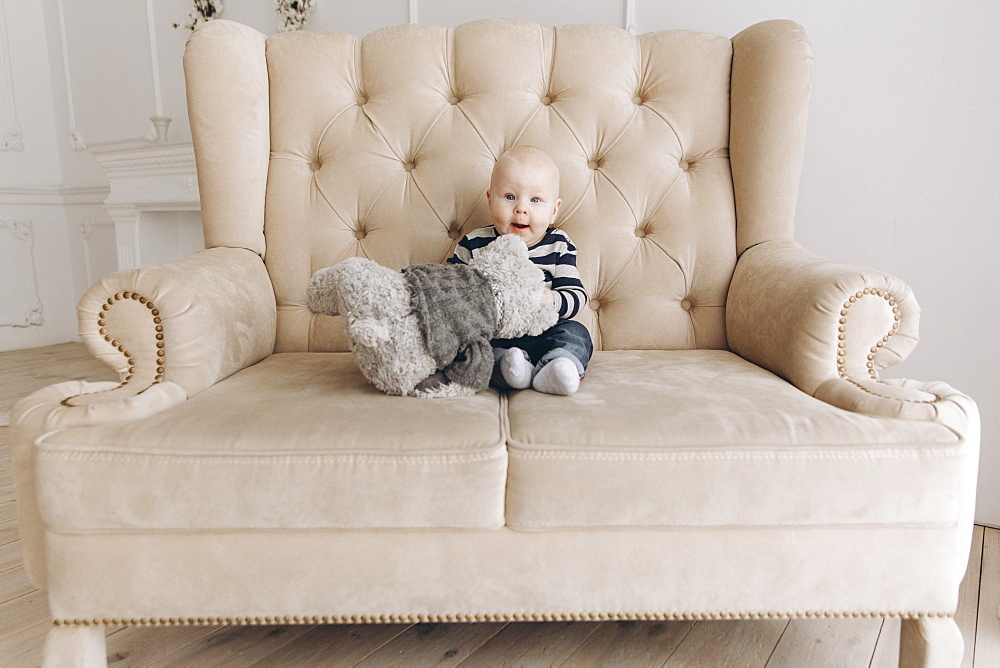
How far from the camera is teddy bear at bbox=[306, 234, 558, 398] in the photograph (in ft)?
3.57

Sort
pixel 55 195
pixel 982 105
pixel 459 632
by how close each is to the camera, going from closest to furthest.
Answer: pixel 459 632 < pixel 982 105 < pixel 55 195

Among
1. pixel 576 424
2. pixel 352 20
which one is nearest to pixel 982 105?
pixel 576 424

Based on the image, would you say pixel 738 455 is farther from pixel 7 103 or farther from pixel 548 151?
pixel 7 103

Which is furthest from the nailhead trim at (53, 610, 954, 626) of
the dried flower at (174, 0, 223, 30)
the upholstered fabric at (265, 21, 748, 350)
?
the dried flower at (174, 0, 223, 30)

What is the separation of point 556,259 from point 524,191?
0.53 feet

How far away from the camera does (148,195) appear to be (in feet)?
9.82

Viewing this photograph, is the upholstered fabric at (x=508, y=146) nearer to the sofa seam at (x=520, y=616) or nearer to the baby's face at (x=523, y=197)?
the baby's face at (x=523, y=197)

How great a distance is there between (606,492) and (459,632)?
0.48m

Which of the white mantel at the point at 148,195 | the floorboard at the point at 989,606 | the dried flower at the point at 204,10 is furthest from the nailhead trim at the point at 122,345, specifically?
the dried flower at the point at 204,10

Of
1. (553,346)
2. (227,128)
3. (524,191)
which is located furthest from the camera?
→ (227,128)

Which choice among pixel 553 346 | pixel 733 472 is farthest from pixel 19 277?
pixel 733 472

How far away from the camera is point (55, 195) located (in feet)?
12.0

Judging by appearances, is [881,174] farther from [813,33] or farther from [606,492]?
[606,492]

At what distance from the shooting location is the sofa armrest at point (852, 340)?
3.26 feet
